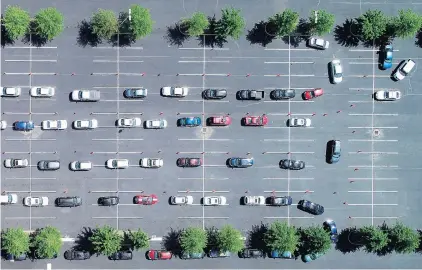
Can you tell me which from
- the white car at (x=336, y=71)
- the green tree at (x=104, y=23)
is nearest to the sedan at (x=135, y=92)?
the green tree at (x=104, y=23)

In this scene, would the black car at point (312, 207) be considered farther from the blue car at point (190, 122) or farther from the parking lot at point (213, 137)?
the blue car at point (190, 122)

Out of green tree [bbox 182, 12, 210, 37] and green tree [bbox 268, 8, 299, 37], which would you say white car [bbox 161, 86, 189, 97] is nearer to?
green tree [bbox 182, 12, 210, 37]

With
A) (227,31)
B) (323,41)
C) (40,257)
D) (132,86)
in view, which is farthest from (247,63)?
(40,257)

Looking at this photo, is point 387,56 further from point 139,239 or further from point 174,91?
point 139,239

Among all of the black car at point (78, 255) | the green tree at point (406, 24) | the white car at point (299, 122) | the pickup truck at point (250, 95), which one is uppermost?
the green tree at point (406, 24)

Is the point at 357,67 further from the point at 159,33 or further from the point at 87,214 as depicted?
the point at 87,214

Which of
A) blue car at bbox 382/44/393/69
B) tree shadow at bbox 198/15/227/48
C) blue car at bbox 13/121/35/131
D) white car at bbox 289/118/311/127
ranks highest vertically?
tree shadow at bbox 198/15/227/48

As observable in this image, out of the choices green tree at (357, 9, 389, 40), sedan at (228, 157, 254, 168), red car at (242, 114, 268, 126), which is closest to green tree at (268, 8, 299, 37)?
green tree at (357, 9, 389, 40)

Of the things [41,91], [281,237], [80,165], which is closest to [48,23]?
[41,91]
